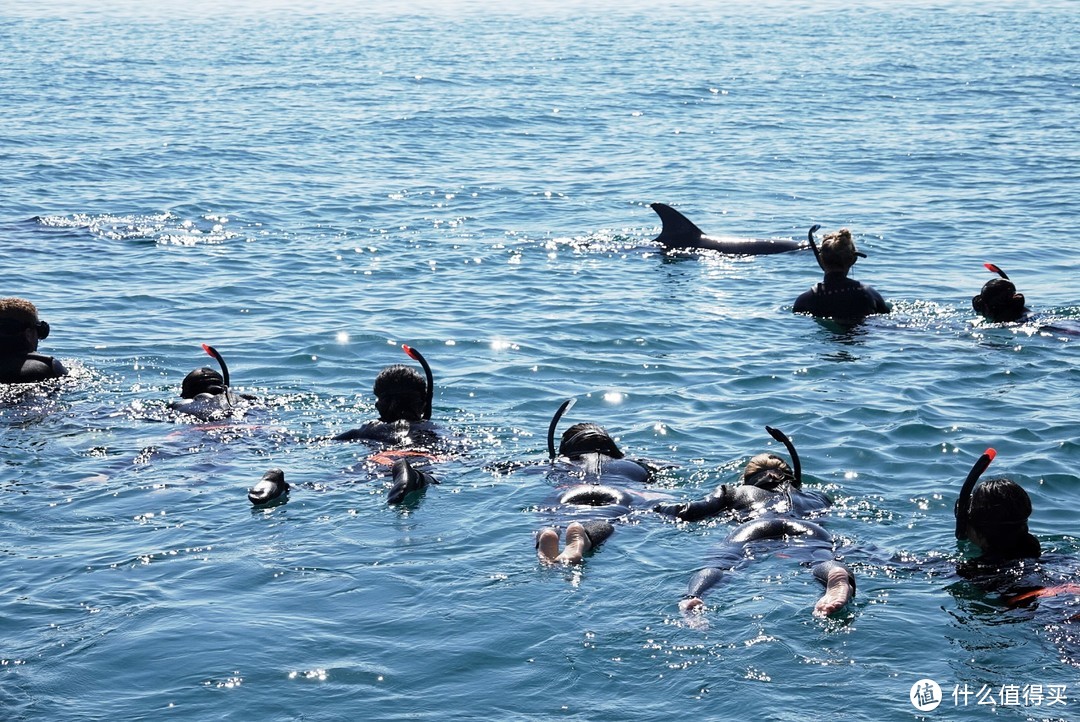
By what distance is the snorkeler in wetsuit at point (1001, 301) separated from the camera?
14.2 metres

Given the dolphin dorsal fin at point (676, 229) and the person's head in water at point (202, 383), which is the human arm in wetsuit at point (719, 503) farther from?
the dolphin dorsal fin at point (676, 229)

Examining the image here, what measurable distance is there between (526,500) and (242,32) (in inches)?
1911

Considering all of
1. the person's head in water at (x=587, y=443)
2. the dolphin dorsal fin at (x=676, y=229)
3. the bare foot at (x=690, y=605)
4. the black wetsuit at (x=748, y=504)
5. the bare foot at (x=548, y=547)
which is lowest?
the bare foot at (x=690, y=605)

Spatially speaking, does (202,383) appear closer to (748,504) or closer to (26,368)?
(26,368)

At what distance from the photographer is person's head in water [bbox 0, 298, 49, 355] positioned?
39.3 feet

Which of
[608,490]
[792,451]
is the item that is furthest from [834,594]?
[608,490]

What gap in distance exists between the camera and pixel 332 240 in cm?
1961

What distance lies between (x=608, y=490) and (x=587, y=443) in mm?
826

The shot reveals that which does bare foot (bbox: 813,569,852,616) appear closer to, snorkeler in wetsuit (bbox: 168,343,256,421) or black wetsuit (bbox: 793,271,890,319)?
snorkeler in wetsuit (bbox: 168,343,256,421)

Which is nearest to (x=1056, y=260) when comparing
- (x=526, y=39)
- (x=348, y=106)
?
(x=348, y=106)

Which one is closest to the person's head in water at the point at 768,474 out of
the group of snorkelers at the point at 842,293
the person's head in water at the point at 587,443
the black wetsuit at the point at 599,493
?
the black wetsuit at the point at 599,493

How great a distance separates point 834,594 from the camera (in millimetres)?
7672

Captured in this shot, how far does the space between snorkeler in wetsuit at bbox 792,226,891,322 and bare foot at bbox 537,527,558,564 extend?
7.31 m

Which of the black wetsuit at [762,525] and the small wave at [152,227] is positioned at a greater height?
the small wave at [152,227]
